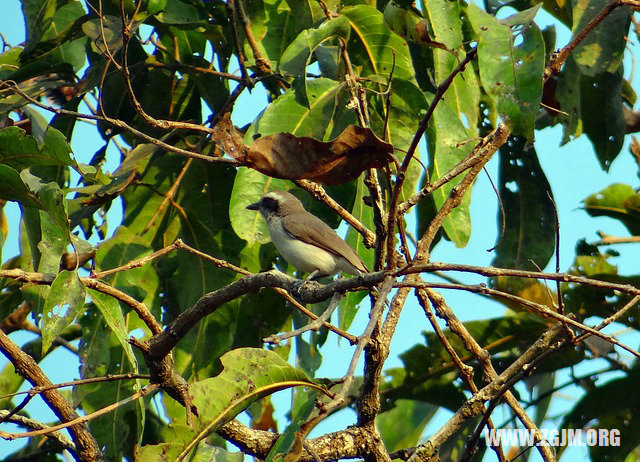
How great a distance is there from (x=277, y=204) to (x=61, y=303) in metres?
2.14

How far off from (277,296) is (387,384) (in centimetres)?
92

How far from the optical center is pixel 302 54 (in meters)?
3.97

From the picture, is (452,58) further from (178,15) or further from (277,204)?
(178,15)

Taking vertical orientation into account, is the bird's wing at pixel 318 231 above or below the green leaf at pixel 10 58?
below

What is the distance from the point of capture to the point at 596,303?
5012 mm

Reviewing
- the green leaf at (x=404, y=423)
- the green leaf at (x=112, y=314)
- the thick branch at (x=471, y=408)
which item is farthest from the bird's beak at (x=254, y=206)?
the green leaf at (x=404, y=423)

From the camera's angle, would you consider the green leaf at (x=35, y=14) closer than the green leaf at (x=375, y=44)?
No

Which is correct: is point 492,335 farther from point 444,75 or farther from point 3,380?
point 3,380

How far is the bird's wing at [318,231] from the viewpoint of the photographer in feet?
14.8

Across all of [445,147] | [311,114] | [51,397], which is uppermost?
[311,114]

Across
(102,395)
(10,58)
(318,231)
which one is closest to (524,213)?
(318,231)

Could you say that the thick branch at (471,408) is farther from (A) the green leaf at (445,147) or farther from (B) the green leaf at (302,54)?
(B) the green leaf at (302,54)

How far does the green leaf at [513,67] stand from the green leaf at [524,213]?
216 cm

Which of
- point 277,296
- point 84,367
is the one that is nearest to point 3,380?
point 84,367
